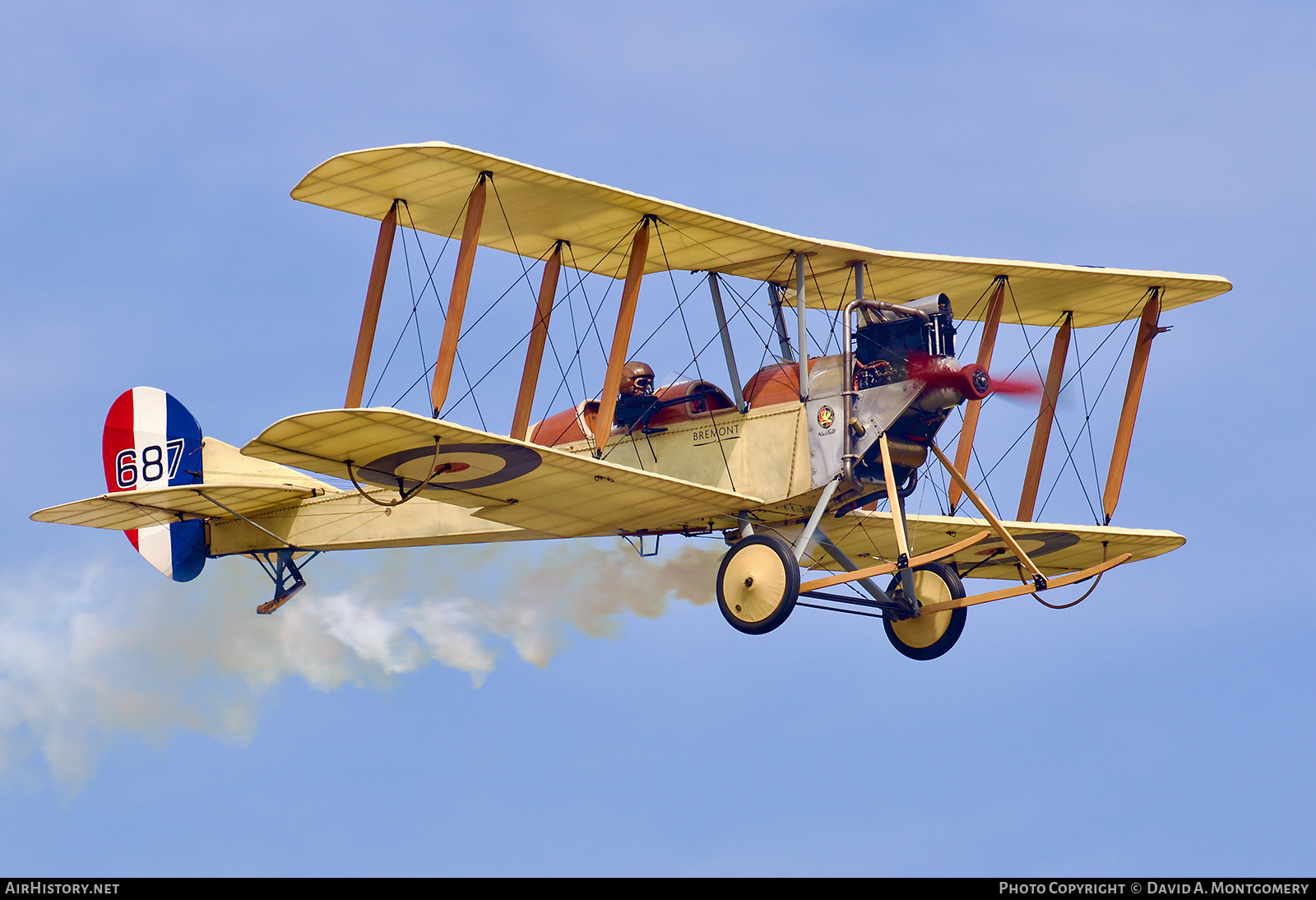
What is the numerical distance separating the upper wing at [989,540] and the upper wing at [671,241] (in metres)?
2.46

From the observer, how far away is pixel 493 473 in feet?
58.9

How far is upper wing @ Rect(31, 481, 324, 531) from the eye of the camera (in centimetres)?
2066

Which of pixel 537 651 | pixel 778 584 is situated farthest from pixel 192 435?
pixel 778 584

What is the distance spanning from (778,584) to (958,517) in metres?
4.12

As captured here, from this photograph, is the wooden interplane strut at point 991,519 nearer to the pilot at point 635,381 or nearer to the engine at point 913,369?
the engine at point 913,369

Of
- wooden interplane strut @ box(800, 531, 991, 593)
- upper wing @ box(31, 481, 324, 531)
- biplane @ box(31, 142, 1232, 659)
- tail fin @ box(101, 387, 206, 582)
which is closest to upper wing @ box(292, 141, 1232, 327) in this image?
biplane @ box(31, 142, 1232, 659)

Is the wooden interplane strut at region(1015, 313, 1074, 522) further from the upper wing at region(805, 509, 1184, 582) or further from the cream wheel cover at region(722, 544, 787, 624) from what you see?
the cream wheel cover at region(722, 544, 787, 624)

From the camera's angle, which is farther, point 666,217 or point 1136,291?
point 1136,291

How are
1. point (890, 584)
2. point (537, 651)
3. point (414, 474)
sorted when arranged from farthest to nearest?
1. point (537, 651)
2. point (890, 584)
3. point (414, 474)

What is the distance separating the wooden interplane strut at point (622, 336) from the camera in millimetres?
18875

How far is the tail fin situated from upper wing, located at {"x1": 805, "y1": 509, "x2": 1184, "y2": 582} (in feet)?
24.3

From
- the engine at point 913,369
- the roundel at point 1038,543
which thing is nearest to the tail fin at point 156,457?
the engine at point 913,369

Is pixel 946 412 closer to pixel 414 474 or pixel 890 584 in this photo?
Result: pixel 890 584

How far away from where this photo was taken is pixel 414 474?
58.1ft
